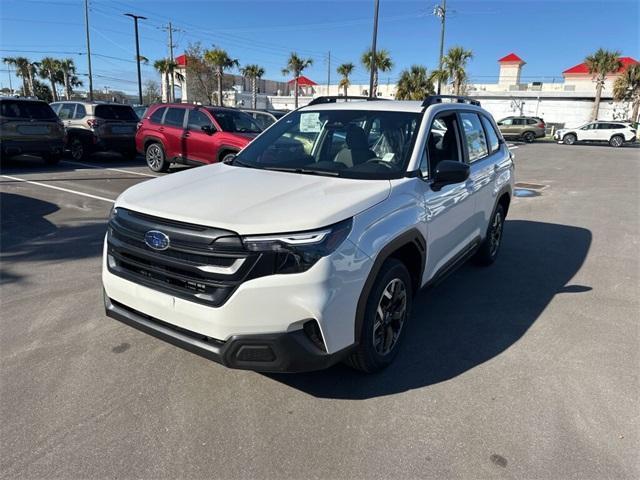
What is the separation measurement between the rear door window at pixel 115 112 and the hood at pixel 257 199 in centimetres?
1130

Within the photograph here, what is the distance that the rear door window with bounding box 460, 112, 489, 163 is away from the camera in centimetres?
450

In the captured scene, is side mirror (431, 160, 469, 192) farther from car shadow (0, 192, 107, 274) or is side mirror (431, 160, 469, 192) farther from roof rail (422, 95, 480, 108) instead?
car shadow (0, 192, 107, 274)

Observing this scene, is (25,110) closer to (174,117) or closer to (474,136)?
(174,117)

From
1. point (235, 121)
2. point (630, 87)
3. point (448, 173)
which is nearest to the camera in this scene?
point (448, 173)

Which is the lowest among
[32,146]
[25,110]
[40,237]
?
[40,237]

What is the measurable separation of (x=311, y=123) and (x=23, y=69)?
8390 cm

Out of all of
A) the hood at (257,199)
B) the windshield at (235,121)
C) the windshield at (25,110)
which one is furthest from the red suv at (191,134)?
the hood at (257,199)

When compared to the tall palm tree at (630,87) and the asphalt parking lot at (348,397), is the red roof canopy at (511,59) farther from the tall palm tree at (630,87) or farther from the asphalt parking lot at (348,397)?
the asphalt parking lot at (348,397)

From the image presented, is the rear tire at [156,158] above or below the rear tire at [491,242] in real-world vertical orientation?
above

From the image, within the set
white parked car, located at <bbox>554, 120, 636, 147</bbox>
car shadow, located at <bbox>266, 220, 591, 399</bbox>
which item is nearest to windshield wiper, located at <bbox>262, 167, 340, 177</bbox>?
car shadow, located at <bbox>266, 220, 591, 399</bbox>

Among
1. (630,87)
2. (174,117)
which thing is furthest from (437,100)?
(630,87)

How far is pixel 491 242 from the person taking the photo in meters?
5.41

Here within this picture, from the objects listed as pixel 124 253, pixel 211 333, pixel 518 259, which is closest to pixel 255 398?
pixel 211 333

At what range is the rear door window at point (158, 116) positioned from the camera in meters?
11.9
